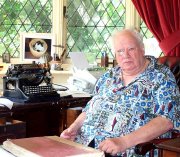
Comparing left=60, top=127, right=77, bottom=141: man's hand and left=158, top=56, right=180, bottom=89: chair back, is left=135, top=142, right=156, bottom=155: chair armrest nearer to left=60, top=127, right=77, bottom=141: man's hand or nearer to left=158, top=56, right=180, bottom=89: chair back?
left=60, top=127, right=77, bottom=141: man's hand

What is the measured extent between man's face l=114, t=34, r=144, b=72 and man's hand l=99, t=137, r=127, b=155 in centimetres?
52

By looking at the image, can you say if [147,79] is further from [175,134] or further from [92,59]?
[92,59]

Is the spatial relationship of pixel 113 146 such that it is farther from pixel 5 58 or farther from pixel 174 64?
pixel 5 58

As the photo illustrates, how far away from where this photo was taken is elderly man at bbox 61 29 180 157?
6.81 feet

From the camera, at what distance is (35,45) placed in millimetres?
3969

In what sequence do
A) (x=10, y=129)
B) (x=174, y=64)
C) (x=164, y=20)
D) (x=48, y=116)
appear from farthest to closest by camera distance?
(x=164, y=20) < (x=48, y=116) < (x=174, y=64) < (x=10, y=129)

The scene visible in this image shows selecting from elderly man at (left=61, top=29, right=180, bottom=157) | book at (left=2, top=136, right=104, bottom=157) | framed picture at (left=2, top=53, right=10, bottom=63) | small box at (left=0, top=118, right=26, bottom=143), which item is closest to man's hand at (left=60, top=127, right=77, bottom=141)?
elderly man at (left=61, top=29, right=180, bottom=157)

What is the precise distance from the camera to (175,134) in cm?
219

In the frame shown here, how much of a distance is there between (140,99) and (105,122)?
24 cm

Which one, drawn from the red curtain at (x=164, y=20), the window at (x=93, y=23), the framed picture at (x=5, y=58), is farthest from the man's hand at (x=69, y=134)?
the framed picture at (x=5, y=58)

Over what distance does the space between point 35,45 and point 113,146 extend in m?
2.25

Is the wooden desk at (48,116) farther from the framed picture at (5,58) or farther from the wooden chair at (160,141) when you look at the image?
the framed picture at (5,58)

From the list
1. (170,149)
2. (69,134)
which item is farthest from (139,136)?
(69,134)

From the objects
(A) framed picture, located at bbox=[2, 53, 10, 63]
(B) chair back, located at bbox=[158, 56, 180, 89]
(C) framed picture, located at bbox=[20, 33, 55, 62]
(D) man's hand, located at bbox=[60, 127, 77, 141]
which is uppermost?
(C) framed picture, located at bbox=[20, 33, 55, 62]
